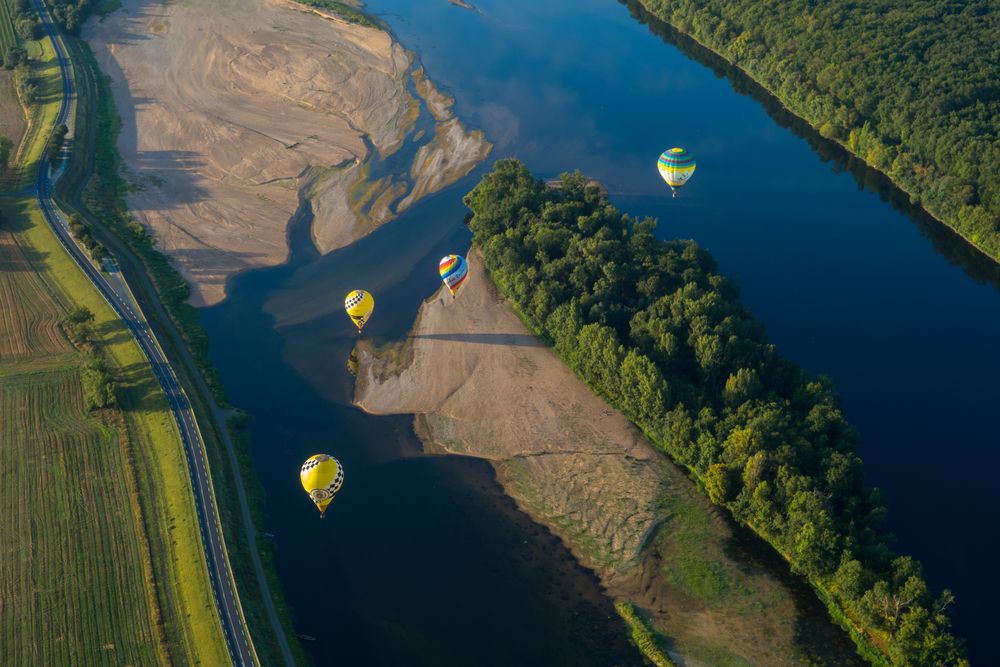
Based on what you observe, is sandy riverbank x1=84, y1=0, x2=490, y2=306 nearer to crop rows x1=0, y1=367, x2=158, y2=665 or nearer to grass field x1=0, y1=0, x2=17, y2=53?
grass field x1=0, y1=0, x2=17, y2=53

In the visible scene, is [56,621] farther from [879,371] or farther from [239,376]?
[879,371]

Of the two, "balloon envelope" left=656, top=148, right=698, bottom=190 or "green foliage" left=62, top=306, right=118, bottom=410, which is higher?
"balloon envelope" left=656, top=148, right=698, bottom=190

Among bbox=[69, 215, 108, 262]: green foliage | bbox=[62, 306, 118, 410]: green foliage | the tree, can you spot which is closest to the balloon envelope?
the tree

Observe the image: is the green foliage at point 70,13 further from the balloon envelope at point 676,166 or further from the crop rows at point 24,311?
the balloon envelope at point 676,166

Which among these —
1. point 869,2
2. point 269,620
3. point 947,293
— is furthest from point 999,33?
point 269,620

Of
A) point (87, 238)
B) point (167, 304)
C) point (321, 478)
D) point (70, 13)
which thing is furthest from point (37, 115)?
point (321, 478)

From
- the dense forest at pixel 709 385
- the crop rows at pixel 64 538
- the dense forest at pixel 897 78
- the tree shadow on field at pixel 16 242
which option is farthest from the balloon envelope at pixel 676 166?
the tree shadow on field at pixel 16 242

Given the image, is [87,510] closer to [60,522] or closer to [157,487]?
[60,522]
